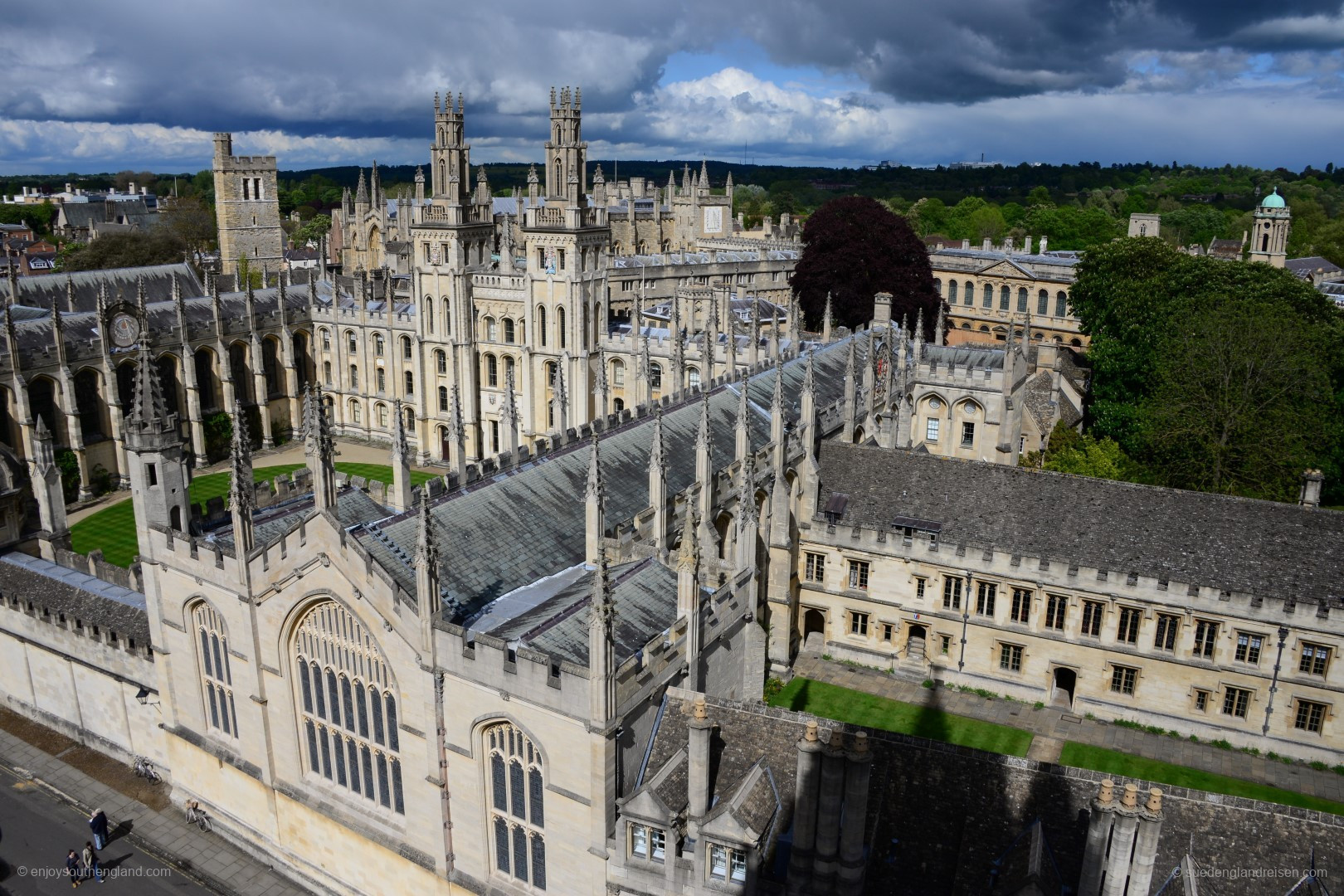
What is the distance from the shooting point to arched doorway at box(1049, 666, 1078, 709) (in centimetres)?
3072

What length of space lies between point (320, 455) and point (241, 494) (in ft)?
8.82

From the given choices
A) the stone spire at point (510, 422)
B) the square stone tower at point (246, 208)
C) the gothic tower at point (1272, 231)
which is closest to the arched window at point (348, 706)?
the stone spire at point (510, 422)

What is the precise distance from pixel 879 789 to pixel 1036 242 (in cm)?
11211

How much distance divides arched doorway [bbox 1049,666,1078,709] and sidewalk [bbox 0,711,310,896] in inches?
891

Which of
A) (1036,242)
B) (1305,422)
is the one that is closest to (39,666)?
(1305,422)

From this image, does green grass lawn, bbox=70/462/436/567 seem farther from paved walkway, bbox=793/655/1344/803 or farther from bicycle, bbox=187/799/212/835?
paved walkway, bbox=793/655/1344/803

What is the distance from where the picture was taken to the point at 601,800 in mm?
17312

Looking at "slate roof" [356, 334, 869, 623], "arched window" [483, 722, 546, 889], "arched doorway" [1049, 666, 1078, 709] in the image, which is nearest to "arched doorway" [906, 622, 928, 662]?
"arched doorway" [1049, 666, 1078, 709]

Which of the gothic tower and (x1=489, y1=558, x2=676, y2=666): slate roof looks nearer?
(x1=489, y1=558, x2=676, y2=666): slate roof

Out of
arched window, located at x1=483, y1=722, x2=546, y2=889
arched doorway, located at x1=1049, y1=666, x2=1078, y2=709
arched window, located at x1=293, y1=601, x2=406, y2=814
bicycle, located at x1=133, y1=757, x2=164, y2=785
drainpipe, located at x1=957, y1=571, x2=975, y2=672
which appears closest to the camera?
arched window, located at x1=483, y1=722, x2=546, y2=889

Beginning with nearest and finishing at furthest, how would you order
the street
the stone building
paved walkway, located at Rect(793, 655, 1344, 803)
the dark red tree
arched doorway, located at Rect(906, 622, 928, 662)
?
the street < paved walkway, located at Rect(793, 655, 1344, 803) < arched doorway, located at Rect(906, 622, 928, 662) < the dark red tree < the stone building

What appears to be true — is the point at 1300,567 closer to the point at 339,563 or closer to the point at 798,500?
the point at 798,500

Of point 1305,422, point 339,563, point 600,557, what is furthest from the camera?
point 1305,422

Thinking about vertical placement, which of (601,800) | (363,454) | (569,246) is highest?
(569,246)
